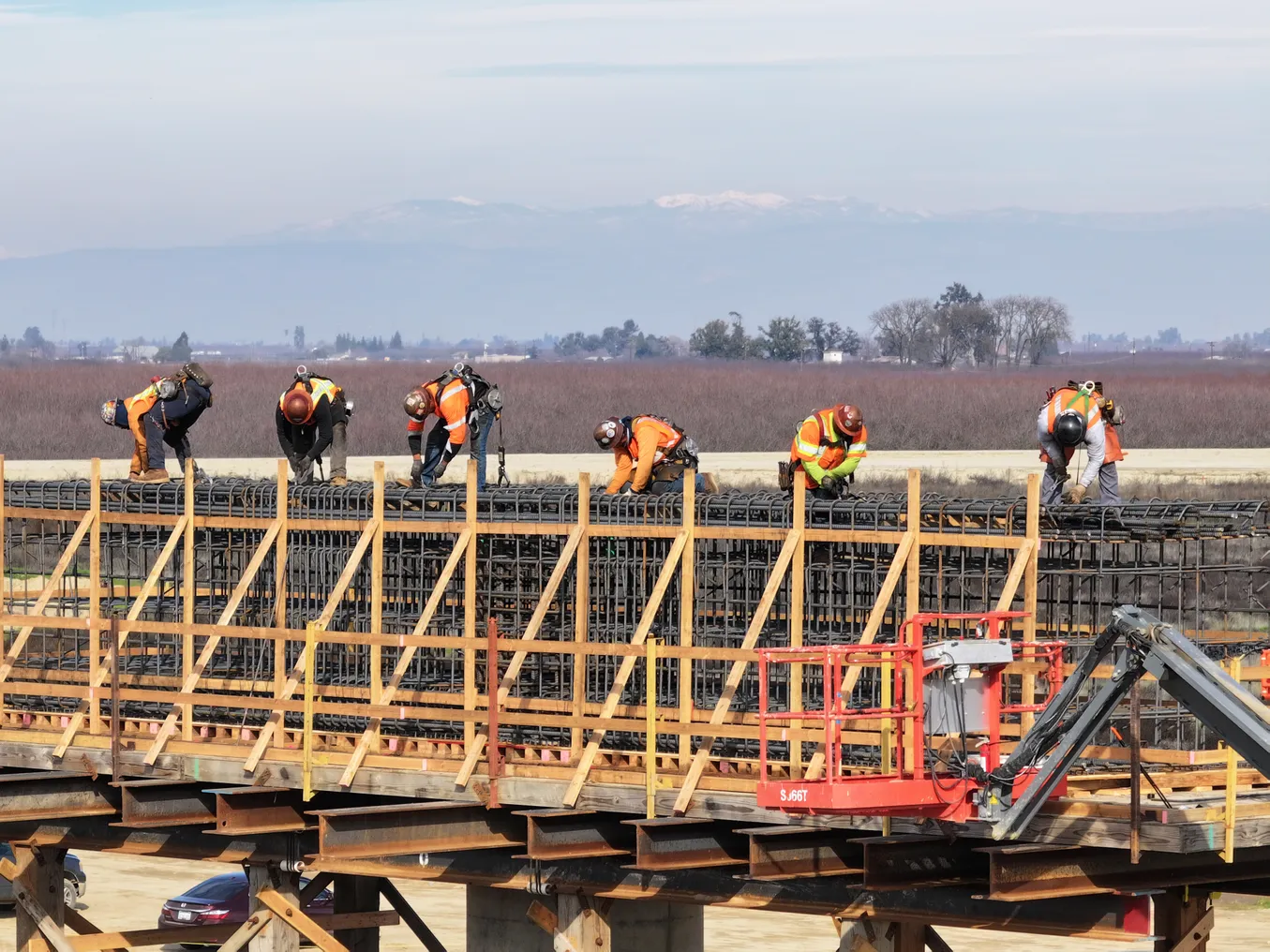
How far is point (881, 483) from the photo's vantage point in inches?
2608

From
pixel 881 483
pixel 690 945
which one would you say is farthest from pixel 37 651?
pixel 881 483

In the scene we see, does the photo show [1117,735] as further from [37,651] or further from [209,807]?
[37,651]

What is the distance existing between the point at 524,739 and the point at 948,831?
17.1 ft

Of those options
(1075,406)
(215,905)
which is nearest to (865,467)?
(215,905)

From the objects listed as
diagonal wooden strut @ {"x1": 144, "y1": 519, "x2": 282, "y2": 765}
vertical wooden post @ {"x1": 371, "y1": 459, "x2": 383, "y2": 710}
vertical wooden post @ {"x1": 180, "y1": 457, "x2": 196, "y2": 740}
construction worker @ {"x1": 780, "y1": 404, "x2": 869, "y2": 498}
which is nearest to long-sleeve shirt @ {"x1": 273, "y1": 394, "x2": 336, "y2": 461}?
vertical wooden post @ {"x1": 180, "y1": 457, "x2": 196, "y2": 740}

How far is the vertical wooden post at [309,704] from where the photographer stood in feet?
65.8

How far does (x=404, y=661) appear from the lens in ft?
66.8

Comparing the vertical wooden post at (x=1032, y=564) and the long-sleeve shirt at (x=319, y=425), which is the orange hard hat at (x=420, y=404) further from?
the vertical wooden post at (x=1032, y=564)

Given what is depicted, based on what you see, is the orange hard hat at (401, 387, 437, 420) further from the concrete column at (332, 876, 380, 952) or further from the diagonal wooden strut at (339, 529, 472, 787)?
the concrete column at (332, 876, 380, 952)

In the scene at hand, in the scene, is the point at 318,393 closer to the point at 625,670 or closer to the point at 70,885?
the point at 625,670

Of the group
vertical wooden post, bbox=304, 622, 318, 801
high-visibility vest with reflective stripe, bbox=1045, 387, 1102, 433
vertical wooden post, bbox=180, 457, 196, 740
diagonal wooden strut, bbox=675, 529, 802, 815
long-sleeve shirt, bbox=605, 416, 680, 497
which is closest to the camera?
diagonal wooden strut, bbox=675, 529, 802, 815

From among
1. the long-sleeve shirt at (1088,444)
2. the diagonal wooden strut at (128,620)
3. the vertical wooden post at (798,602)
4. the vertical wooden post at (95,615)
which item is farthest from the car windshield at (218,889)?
the vertical wooden post at (798,602)

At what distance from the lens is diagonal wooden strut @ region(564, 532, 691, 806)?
62.6 ft

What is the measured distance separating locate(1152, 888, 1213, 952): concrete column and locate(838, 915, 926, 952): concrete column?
5.90 ft
